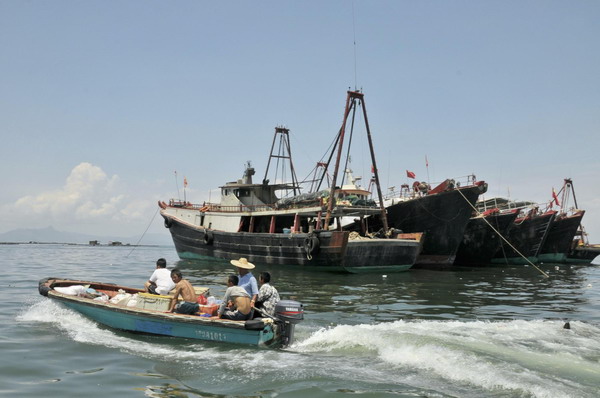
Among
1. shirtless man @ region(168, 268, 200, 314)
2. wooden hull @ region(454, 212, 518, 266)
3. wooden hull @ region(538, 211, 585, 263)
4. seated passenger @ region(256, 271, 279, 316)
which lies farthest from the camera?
wooden hull @ region(538, 211, 585, 263)

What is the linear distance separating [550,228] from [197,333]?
3684 centimetres

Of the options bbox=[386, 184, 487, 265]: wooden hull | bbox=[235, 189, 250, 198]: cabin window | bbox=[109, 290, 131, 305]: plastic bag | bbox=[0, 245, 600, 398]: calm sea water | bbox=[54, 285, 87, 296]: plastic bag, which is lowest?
bbox=[0, 245, 600, 398]: calm sea water

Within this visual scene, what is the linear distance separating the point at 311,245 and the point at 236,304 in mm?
14669

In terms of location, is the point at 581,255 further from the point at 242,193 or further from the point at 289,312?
the point at 289,312

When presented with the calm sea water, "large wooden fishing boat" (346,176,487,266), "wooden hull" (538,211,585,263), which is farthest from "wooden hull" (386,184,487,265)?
"wooden hull" (538,211,585,263)

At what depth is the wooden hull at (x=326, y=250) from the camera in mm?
23156

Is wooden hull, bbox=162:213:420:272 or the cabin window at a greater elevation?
the cabin window

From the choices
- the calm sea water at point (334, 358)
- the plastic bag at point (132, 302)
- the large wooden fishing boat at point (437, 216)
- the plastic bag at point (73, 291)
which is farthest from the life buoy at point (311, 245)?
the plastic bag at point (132, 302)

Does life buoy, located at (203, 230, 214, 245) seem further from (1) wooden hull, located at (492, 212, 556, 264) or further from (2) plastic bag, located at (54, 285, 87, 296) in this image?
(1) wooden hull, located at (492, 212, 556, 264)

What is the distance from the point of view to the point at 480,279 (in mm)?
23141

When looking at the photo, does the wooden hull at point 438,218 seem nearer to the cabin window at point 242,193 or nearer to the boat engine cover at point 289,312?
the cabin window at point 242,193

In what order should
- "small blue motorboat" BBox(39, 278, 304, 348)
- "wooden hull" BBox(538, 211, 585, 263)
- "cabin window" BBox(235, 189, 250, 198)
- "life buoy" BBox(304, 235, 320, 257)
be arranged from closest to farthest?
"small blue motorboat" BBox(39, 278, 304, 348) < "life buoy" BBox(304, 235, 320, 257) < "cabin window" BBox(235, 189, 250, 198) < "wooden hull" BBox(538, 211, 585, 263)

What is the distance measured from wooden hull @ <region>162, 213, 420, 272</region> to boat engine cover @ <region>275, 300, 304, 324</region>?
44.6 feet

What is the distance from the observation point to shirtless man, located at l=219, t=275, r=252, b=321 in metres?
9.03
